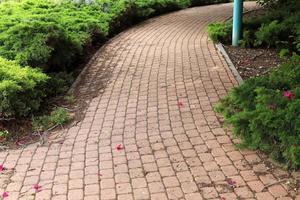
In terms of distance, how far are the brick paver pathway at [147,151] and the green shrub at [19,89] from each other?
0.68 metres

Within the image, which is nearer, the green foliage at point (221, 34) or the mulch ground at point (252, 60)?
the mulch ground at point (252, 60)

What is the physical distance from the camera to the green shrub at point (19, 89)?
5.57m

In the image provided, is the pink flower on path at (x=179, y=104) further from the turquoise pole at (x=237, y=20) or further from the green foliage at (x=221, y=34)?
the green foliage at (x=221, y=34)

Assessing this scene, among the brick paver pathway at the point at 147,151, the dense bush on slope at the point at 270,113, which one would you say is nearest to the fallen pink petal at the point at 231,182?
the brick paver pathway at the point at 147,151

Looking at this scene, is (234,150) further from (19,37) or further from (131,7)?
(131,7)

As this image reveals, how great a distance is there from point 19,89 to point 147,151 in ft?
6.38

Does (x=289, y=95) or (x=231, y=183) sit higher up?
(x=289, y=95)

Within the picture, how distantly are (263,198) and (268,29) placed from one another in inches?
202

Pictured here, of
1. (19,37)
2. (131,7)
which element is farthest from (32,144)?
(131,7)

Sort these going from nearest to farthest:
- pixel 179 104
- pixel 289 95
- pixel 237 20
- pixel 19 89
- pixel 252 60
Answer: pixel 289 95, pixel 19 89, pixel 179 104, pixel 252 60, pixel 237 20

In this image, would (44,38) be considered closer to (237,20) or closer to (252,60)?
(252,60)

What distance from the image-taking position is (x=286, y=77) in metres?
4.98

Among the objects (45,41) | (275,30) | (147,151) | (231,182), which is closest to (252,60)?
(275,30)

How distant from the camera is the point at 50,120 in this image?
5.81 meters
